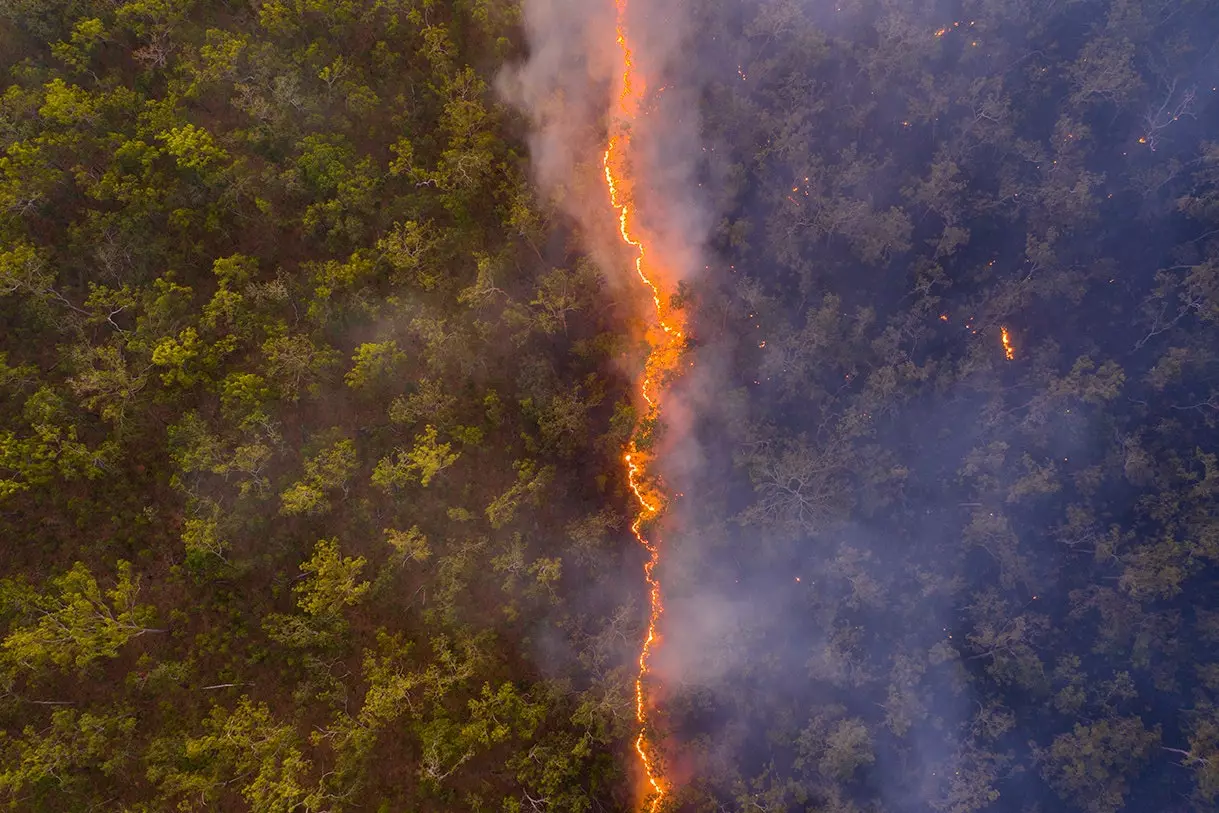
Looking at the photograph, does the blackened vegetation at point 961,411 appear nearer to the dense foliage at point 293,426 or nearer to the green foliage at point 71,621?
the dense foliage at point 293,426

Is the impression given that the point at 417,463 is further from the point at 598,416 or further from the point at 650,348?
the point at 650,348

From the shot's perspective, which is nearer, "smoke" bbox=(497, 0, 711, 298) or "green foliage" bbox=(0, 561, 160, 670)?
"green foliage" bbox=(0, 561, 160, 670)

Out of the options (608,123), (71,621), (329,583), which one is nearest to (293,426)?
(329,583)

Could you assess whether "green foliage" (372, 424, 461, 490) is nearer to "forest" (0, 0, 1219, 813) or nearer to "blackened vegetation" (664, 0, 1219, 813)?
"forest" (0, 0, 1219, 813)

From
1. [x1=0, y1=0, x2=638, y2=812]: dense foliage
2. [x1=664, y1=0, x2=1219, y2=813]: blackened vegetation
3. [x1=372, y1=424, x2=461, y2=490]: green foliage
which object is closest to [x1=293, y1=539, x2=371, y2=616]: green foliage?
[x1=0, y1=0, x2=638, y2=812]: dense foliage

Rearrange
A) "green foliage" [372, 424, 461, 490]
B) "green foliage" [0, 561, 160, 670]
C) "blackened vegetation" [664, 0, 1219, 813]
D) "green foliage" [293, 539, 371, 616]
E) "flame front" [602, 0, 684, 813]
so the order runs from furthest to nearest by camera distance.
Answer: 1. "flame front" [602, 0, 684, 813]
2. "green foliage" [372, 424, 461, 490]
3. "blackened vegetation" [664, 0, 1219, 813]
4. "green foliage" [293, 539, 371, 616]
5. "green foliage" [0, 561, 160, 670]

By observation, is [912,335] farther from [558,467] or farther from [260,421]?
[260,421]

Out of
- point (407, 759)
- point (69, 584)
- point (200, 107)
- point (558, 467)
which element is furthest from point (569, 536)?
point (200, 107)
